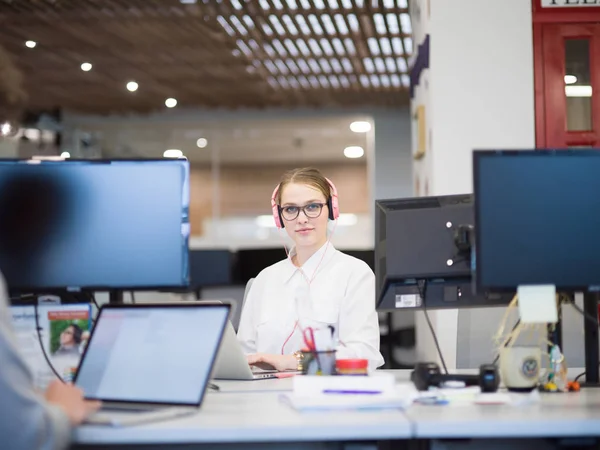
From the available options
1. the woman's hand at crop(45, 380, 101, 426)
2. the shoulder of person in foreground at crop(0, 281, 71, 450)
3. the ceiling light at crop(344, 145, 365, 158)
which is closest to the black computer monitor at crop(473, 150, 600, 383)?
the woman's hand at crop(45, 380, 101, 426)

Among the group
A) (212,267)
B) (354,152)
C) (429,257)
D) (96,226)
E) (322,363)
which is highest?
(354,152)

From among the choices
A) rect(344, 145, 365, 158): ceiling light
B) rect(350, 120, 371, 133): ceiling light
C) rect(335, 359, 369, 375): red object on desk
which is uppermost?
rect(350, 120, 371, 133): ceiling light

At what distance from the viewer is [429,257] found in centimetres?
259

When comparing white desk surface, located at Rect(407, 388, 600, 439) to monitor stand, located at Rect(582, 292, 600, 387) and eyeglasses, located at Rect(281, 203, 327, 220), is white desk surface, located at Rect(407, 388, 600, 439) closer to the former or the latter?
monitor stand, located at Rect(582, 292, 600, 387)

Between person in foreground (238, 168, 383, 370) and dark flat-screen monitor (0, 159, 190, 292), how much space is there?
0.85 meters

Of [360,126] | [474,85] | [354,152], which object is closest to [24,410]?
[474,85]

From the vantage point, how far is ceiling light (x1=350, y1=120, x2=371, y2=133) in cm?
1089

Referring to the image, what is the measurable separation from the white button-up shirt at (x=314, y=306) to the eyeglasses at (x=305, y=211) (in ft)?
0.47

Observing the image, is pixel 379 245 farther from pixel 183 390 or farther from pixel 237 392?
pixel 183 390

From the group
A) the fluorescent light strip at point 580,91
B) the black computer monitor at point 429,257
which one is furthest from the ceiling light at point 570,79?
the black computer monitor at point 429,257

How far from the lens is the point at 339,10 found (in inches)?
249

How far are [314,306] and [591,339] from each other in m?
1.06

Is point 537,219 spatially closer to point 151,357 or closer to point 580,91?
point 151,357

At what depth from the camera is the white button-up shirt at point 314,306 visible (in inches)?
124
